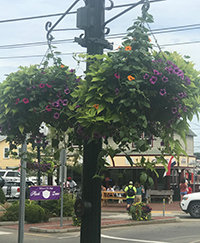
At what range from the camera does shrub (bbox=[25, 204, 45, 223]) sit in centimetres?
1891

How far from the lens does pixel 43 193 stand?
18172 millimetres

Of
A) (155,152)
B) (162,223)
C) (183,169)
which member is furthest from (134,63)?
(183,169)

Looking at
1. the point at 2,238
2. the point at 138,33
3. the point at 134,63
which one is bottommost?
the point at 2,238

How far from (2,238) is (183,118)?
12565mm

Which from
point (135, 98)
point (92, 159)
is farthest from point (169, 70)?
point (92, 159)

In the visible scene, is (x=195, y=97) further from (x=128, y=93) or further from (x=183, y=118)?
(x=128, y=93)

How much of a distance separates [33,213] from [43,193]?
1.37 meters

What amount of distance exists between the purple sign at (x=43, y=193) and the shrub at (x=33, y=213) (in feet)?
3.57

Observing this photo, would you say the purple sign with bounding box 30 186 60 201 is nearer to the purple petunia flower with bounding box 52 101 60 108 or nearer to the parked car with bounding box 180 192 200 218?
the parked car with bounding box 180 192 200 218

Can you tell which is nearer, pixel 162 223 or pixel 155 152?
pixel 162 223

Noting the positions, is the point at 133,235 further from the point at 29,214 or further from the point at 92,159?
the point at 92,159

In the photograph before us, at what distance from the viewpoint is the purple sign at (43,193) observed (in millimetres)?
17812

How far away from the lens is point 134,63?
3408mm

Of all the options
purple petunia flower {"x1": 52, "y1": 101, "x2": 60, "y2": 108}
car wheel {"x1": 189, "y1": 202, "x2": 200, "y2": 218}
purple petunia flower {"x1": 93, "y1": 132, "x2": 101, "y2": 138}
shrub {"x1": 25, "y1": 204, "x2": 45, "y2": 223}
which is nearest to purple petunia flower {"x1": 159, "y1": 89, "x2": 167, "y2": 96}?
purple petunia flower {"x1": 93, "y1": 132, "x2": 101, "y2": 138}
